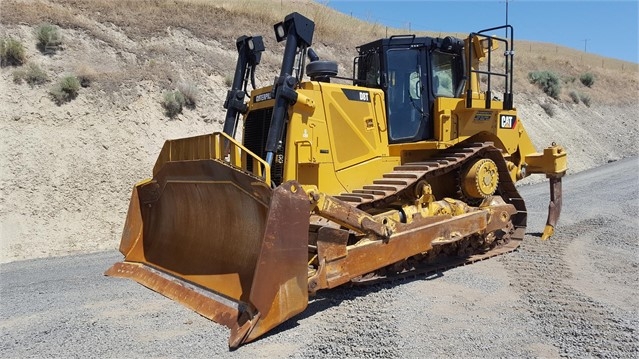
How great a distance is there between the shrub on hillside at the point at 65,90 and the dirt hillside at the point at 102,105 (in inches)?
6.1

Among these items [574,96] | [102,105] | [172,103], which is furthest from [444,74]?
[574,96]

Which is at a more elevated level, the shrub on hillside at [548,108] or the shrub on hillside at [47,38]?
the shrub on hillside at [47,38]

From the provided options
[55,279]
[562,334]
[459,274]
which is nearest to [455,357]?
[562,334]

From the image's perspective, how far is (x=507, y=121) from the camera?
24.7 feet

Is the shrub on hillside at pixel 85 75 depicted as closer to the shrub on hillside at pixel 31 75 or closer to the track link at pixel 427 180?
the shrub on hillside at pixel 31 75

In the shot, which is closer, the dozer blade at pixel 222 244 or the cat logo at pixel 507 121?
the dozer blade at pixel 222 244

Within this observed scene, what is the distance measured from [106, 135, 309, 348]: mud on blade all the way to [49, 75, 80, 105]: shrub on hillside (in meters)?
7.88

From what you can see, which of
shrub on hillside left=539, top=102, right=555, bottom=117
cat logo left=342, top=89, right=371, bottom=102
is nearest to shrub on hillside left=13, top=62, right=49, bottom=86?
cat logo left=342, top=89, right=371, bottom=102

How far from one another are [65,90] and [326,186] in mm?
9563

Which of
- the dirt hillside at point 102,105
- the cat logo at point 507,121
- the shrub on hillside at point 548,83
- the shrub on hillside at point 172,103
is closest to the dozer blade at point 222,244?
the cat logo at point 507,121

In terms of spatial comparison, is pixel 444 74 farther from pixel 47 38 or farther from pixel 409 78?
pixel 47 38

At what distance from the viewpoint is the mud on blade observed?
4125mm

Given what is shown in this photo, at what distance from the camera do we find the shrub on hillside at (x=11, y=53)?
1280cm

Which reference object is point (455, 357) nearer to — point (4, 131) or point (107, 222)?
point (107, 222)
